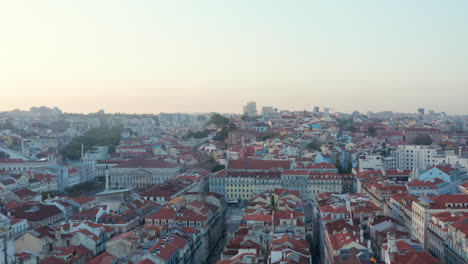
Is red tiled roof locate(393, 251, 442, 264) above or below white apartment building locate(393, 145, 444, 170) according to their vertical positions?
above

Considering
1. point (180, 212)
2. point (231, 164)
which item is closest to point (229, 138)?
point (231, 164)

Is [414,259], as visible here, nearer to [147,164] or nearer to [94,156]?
[147,164]

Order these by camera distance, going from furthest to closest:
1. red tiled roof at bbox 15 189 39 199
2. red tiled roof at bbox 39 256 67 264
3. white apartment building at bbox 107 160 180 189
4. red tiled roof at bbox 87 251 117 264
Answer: white apartment building at bbox 107 160 180 189, red tiled roof at bbox 15 189 39 199, red tiled roof at bbox 39 256 67 264, red tiled roof at bbox 87 251 117 264

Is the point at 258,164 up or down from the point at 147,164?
up

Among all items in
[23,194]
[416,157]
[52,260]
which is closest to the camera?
Answer: [52,260]

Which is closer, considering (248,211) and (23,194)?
(248,211)

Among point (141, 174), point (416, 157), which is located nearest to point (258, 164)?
point (141, 174)

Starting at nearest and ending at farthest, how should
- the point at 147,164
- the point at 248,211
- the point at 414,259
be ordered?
the point at 414,259 → the point at 248,211 → the point at 147,164

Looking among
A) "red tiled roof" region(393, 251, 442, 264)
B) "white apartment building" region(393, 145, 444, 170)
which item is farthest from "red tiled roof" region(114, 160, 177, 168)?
"red tiled roof" region(393, 251, 442, 264)

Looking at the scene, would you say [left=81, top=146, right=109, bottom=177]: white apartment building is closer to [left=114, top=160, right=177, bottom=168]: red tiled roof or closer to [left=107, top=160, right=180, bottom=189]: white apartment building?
[left=114, top=160, right=177, bottom=168]: red tiled roof

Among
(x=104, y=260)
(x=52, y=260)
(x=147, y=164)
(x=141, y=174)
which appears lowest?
(x=141, y=174)

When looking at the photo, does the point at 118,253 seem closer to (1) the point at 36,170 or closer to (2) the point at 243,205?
(2) the point at 243,205
